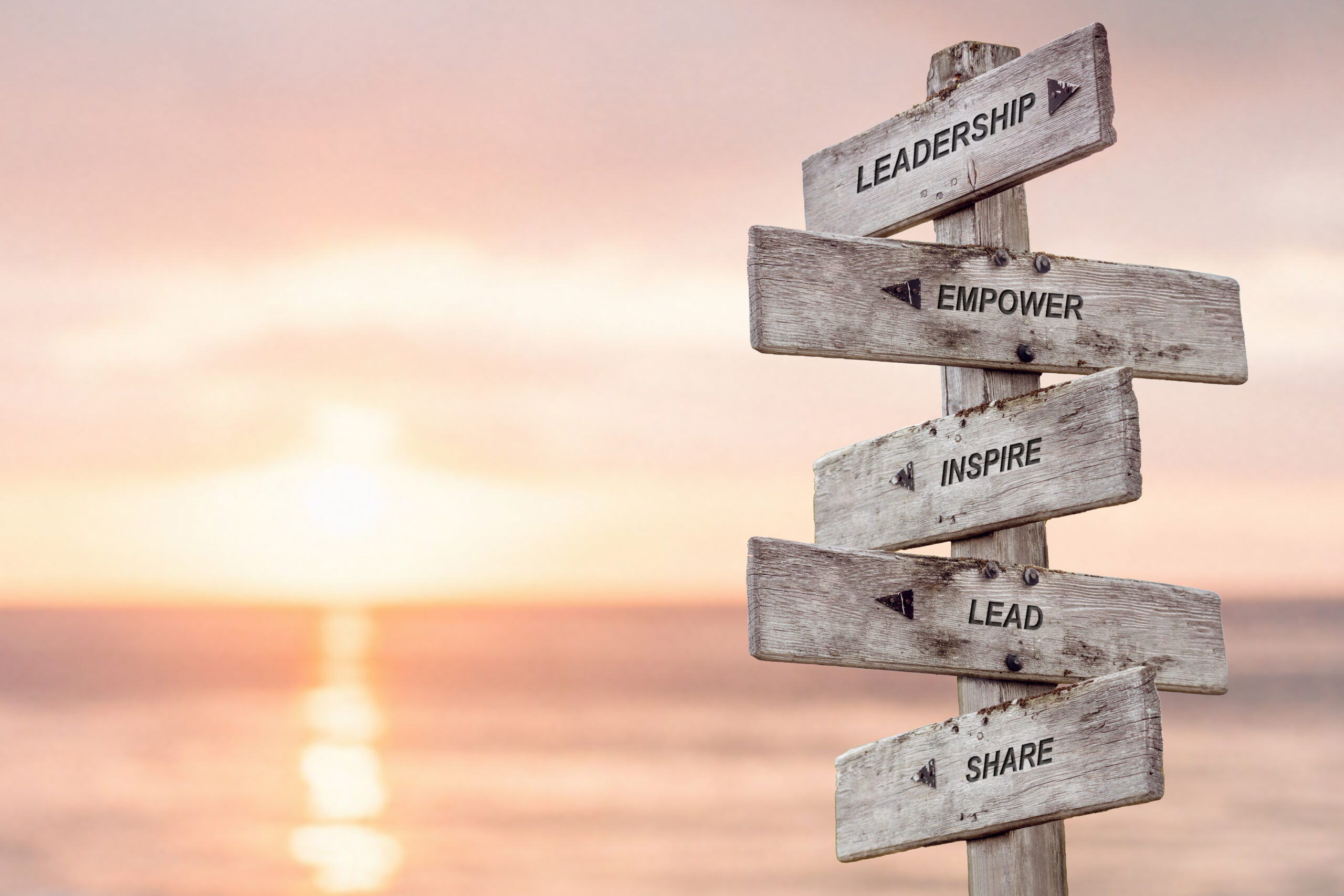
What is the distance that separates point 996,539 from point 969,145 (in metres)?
1.08

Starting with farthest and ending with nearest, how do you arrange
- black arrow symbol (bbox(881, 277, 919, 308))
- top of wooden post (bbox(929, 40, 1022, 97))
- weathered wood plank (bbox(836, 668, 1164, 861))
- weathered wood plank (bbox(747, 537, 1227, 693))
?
top of wooden post (bbox(929, 40, 1022, 97)), black arrow symbol (bbox(881, 277, 919, 308)), weathered wood plank (bbox(747, 537, 1227, 693)), weathered wood plank (bbox(836, 668, 1164, 861))

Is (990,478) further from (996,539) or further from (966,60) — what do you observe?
(966,60)

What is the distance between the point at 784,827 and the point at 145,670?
36775 mm

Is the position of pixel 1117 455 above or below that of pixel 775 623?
above

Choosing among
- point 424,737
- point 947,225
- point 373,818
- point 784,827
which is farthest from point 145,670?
point 947,225

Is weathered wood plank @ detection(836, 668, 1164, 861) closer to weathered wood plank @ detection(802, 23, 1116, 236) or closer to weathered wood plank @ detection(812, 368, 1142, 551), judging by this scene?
weathered wood plank @ detection(812, 368, 1142, 551)

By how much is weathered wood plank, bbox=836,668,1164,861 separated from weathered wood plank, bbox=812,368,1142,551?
1.56 feet

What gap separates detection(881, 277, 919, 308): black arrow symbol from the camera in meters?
3.78

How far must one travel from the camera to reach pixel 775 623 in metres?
3.51

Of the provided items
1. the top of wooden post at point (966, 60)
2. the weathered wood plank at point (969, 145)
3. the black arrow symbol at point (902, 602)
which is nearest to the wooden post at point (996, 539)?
the top of wooden post at point (966, 60)

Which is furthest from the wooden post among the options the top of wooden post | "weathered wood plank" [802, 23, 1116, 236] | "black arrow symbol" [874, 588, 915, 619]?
"black arrow symbol" [874, 588, 915, 619]

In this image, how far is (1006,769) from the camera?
367 centimetres

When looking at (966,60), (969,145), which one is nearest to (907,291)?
(969,145)

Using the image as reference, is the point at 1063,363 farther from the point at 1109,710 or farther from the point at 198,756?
the point at 198,756
